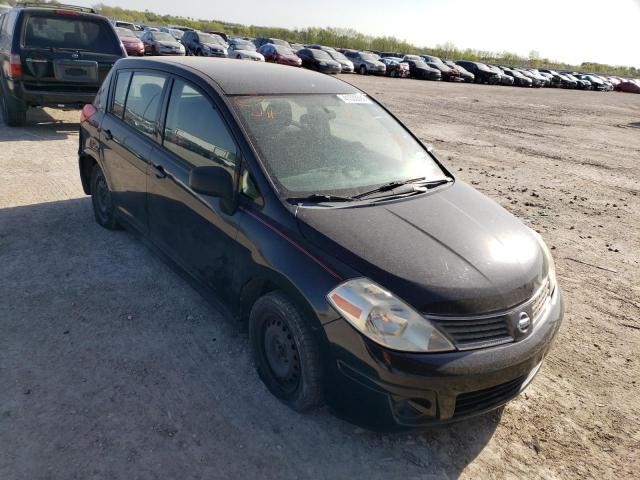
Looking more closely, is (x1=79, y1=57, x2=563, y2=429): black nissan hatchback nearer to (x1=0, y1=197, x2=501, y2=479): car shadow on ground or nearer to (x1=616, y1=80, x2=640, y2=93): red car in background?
(x1=0, y1=197, x2=501, y2=479): car shadow on ground

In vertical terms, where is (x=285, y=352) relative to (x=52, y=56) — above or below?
below

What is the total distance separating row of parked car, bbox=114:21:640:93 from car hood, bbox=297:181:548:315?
71.2 ft

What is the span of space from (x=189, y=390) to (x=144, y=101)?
2.46 m

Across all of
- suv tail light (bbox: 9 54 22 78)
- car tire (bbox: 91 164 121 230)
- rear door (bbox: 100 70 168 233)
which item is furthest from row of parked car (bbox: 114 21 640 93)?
rear door (bbox: 100 70 168 233)

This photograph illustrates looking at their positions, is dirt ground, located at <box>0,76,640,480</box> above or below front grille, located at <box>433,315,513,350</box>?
below

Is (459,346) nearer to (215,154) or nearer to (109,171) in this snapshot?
(215,154)

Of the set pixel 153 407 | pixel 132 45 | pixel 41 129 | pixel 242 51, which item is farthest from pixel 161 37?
pixel 153 407

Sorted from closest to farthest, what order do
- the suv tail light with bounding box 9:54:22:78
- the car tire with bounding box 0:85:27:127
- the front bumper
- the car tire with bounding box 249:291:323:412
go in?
the front bumper < the car tire with bounding box 249:291:323:412 < the suv tail light with bounding box 9:54:22:78 < the car tire with bounding box 0:85:27:127

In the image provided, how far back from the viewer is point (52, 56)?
8.20 m

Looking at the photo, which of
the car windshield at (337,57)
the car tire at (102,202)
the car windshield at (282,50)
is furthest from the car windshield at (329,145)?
the car windshield at (337,57)

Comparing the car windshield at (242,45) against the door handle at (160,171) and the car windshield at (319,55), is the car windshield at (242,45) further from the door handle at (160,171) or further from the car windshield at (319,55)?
the door handle at (160,171)

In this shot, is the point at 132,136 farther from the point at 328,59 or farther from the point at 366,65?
the point at 366,65

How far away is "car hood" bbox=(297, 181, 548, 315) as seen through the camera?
2.42 metres

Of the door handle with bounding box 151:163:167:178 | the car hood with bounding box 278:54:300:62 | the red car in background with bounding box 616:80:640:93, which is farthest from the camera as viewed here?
the red car in background with bounding box 616:80:640:93
